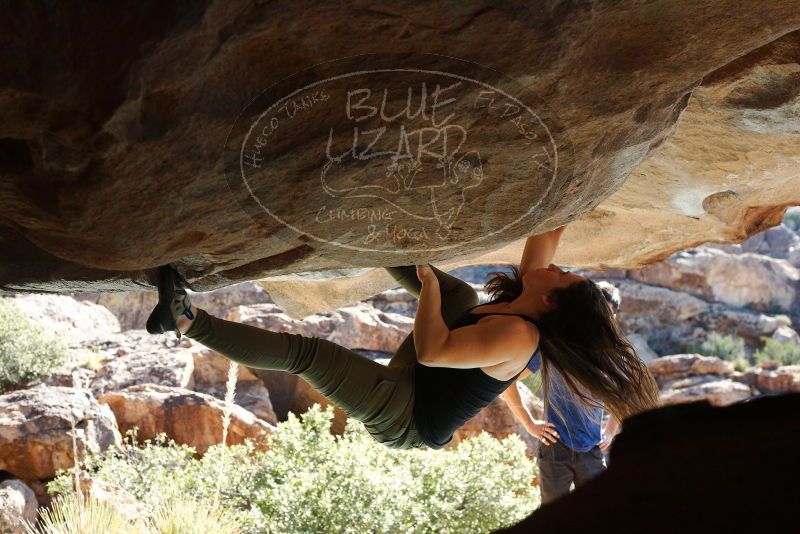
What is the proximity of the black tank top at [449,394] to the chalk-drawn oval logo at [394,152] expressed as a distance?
75cm

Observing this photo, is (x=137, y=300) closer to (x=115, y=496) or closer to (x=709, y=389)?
(x=115, y=496)

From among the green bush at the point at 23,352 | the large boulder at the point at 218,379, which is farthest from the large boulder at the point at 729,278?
the green bush at the point at 23,352

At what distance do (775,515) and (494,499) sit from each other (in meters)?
5.76

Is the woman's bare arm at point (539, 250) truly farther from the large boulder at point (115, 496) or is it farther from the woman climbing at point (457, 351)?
the large boulder at point (115, 496)

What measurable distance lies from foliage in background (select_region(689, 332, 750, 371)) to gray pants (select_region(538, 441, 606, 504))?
36.9 feet

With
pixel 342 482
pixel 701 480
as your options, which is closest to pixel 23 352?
pixel 342 482

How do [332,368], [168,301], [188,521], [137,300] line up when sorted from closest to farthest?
[168,301] → [332,368] → [188,521] → [137,300]

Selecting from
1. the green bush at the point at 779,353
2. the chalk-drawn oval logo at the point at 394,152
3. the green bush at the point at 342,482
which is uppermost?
the chalk-drawn oval logo at the point at 394,152

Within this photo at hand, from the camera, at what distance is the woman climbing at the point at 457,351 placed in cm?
267

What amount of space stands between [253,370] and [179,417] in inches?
70.7

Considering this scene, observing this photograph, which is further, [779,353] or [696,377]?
[779,353]

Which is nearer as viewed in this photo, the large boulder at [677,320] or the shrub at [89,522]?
the shrub at [89,522]

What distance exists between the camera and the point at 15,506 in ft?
20.3

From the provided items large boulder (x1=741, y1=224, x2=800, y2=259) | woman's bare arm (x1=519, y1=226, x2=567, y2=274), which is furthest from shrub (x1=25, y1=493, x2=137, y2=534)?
large boulder (x1=741, y1=224, x2=800, y2=259)
